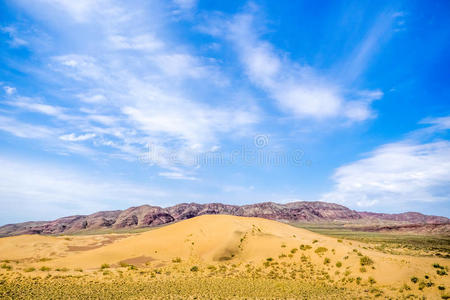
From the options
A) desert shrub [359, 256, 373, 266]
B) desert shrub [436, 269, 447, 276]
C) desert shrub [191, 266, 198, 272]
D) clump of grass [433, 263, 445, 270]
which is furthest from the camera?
desert shrub [191, 266, 198, 272]

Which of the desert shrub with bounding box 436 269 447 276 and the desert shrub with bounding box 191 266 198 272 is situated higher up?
the desert shrub with bounding box 436 269 447 276

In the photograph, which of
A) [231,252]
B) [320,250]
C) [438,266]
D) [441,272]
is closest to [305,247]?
[320,250]

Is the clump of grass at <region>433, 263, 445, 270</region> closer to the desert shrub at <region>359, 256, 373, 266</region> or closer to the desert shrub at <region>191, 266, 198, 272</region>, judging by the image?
the desert shrub at <region>359, 256, 373, 266</region>

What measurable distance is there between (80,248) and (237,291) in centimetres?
4241

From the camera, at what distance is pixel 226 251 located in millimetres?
30688

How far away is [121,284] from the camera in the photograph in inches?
846

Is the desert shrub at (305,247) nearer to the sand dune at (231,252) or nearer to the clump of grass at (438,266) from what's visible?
the sand dune at (231,252)

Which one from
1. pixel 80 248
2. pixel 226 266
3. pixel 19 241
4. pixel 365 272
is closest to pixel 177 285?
pixel 226 266

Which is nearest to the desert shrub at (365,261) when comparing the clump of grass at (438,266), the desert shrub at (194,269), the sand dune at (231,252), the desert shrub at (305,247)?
the sand dune at (231,252)

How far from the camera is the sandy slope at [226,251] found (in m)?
20.9

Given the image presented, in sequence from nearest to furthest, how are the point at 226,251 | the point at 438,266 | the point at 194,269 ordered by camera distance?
the point at 438,266
the point at 194,269
the point at 226,251

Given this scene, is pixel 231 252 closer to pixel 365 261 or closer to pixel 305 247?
pixel 305 247

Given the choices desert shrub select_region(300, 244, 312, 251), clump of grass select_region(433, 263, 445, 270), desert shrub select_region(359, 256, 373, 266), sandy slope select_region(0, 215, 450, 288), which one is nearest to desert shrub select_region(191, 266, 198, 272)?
sandy slope select_region(0, 215, 450, 288)

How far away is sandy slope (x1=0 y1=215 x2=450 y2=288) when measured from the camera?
20.9 m
